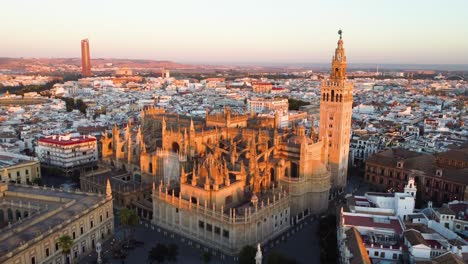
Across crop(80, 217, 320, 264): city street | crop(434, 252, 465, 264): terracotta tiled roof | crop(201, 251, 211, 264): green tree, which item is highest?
crop(434, 252, 465, 264): terracotta tiled roof

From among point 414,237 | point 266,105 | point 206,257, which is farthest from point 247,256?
point 266,105

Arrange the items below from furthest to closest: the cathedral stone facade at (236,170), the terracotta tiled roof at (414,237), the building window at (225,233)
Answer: the cathedral stone facade at (236,170)
the building window at (225,233)
the terracotta tiled roof at (414,237)

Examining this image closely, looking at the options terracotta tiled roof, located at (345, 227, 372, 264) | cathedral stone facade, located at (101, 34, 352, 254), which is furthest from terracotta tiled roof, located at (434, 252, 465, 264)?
cathedral stone facade, located at (101, 34, 352, 254)

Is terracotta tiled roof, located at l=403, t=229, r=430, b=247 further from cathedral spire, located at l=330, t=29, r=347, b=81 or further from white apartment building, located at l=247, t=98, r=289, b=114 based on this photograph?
white apartment building, located at l=247, t=98, r=289, b=114

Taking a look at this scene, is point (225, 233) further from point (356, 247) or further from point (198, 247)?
point (356, 247)

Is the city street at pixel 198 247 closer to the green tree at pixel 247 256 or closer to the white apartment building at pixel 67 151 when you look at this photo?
the green tree at pixel 247 256

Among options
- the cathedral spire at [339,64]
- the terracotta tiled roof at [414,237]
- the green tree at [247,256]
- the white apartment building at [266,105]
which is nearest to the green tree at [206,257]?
the green tree at [247,256]
